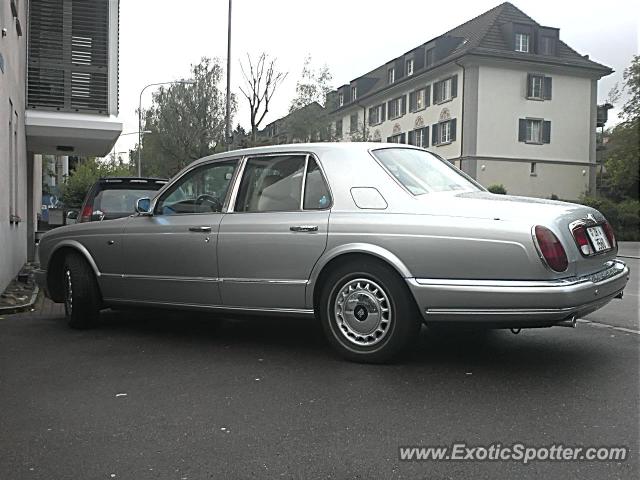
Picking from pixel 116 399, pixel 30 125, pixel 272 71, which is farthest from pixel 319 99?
pixel 116 399

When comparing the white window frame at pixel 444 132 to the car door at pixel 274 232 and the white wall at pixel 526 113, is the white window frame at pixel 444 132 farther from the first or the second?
the car door at pixel 274 232

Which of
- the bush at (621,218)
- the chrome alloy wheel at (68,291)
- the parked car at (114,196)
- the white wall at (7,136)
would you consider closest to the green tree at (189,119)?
the bush at (621,218)

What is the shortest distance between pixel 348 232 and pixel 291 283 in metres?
0.64

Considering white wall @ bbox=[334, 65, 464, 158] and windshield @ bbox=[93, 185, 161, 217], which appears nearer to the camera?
windshield @ bbox=[93, 185, 161, 217]

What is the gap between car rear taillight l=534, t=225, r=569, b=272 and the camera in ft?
14.7

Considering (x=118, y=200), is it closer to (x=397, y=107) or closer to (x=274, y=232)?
(x=274, y=232)

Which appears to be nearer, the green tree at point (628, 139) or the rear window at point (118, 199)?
the rear window at point (118, 199)

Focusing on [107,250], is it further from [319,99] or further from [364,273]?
[319,99]

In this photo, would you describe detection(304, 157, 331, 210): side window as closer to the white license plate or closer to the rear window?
the white license plate

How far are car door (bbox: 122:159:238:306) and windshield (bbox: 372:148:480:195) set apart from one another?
56.4 inches

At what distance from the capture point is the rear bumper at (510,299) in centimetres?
447

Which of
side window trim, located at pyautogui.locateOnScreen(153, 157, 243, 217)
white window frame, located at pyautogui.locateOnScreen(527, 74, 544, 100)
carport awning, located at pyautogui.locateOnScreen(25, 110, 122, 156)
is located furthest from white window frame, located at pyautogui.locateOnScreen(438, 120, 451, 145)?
side window trim, located at pyautogui.locateOnScreen(153, 157, 243, 217)

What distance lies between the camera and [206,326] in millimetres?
7113

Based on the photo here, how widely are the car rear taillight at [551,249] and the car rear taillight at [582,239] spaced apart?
228mm
